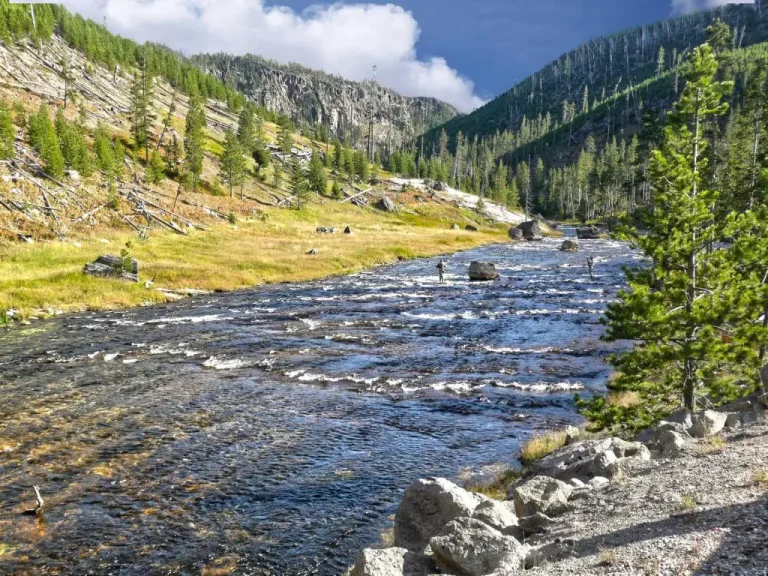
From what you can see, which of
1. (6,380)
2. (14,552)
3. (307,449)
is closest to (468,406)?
(307,449)

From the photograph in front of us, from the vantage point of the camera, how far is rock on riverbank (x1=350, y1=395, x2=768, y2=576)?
7.14 m

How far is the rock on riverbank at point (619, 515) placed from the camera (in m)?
7.14

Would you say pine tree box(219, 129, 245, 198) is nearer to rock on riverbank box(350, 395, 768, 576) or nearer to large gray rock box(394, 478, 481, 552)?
rock on riverbank box(350, 395, 768, 576)

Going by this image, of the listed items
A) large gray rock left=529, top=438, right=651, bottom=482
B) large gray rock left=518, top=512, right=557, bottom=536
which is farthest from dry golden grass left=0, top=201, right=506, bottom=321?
large gray rock left=518, top=512, right=557, bottom=536

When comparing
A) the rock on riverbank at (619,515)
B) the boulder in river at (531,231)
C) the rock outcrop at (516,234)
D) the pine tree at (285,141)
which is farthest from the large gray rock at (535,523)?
the pine tree at (285,141)

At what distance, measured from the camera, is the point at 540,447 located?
1582 cm

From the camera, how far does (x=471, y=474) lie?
49.1 ft

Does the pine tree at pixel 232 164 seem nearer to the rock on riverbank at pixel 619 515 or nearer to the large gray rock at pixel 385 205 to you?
the large gray rock at pixel 385 205

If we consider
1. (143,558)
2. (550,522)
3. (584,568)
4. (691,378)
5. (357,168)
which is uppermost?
(357,168)

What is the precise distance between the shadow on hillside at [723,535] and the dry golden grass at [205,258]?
39.0 meters

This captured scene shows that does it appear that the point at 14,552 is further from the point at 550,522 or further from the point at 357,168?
the point at 357,168

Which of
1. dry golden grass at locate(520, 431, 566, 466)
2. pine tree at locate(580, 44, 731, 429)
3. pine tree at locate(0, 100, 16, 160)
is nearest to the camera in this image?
pine tree at locate(580, 44, 731, 429)

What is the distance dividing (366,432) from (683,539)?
11667mm

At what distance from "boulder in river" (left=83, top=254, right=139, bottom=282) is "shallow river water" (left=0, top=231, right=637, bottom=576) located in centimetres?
804
